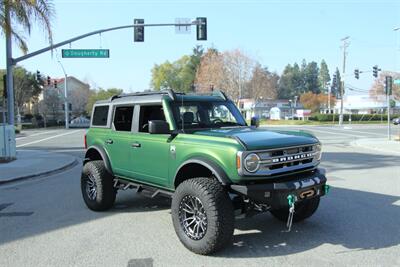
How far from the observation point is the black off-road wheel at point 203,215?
5.21 metres

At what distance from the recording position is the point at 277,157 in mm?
5406

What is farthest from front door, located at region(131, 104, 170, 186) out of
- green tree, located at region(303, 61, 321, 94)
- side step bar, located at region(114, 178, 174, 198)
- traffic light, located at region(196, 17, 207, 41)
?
green tree, located at region(303, 61, 321, 94)

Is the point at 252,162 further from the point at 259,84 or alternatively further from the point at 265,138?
the point at 259,84

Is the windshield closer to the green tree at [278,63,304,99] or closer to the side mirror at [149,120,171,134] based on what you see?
the side mirror at [149,120,171,134]

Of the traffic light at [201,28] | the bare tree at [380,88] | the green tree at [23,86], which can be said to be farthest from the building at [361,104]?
the traffic light at [201,28]

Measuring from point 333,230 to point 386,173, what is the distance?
6.72 m

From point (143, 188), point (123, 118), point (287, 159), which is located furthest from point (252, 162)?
point (123, 118)

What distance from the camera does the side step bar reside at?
253 inches

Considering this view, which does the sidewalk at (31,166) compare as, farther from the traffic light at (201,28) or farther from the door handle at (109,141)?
the traffic light at (201,28)

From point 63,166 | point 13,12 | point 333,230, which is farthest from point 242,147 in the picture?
point 13,12

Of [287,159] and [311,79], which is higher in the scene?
[311,79]

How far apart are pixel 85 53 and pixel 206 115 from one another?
1850 centimetres

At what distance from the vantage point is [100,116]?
808cm

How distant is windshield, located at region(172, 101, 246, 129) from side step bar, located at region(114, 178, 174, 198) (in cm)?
100
